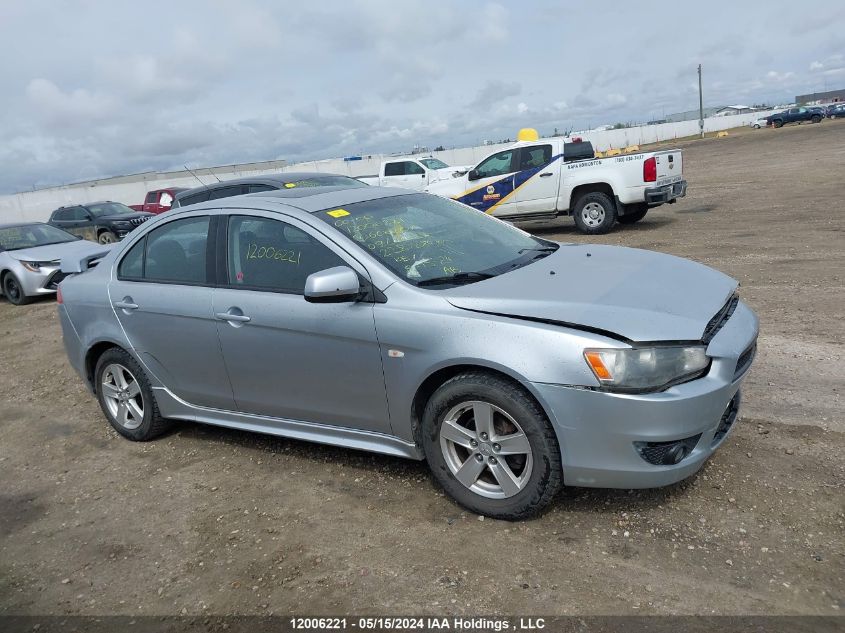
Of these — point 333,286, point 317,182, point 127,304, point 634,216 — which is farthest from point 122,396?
point 634,216

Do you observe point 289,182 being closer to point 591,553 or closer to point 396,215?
point 396,215

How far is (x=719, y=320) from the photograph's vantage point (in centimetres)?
347

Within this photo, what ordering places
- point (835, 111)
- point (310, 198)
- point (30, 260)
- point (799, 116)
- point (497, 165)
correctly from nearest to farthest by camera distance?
point (310, 198)
point (30, 260)
point (497, 165)
point (799, 116)
point (835, 111)

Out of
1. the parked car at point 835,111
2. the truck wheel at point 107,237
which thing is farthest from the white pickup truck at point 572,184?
the parked car at point 835,111

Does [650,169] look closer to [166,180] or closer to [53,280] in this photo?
[53,280]

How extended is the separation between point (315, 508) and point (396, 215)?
6.01 ft

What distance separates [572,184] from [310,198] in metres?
9.38

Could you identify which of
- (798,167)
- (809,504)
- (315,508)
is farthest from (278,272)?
(798,167)

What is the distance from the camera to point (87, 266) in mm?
5734

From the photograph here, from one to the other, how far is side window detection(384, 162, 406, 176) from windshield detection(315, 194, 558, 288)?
54.3ft

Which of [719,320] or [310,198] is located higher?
[310,198]

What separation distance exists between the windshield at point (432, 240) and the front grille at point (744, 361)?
132 centimetres

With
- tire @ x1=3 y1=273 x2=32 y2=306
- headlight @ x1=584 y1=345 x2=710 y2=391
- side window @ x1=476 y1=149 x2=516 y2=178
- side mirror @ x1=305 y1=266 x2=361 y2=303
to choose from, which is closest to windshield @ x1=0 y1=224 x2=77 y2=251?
tire @ x1=3 y1=273 x2=32 y2=306

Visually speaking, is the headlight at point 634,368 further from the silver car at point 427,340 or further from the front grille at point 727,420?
the front grille at point 727,420
